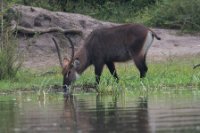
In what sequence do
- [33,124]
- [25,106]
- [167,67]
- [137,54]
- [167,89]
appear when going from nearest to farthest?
[33,124]
[25,106]
[167,89]
[137,54]
[167,67]

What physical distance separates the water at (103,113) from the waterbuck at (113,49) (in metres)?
2.19

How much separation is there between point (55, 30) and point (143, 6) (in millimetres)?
5324

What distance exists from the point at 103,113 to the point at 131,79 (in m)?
5.54

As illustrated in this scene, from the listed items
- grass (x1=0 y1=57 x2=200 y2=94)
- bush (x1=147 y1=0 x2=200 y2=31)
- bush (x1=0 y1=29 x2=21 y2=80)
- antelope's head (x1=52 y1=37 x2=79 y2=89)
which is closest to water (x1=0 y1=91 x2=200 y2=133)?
grass (x1=0 y1=57 x2=200 y2=94)

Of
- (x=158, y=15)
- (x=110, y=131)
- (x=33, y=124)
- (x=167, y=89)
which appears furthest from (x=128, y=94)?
(x=158, y=15)

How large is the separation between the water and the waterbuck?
2.19 meters

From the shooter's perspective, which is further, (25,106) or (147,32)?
(147,32)

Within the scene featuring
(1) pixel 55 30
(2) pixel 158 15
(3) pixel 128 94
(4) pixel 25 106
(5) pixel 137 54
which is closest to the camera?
(4) pixel 25 106

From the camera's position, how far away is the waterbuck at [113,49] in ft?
52.2

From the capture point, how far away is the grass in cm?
1392

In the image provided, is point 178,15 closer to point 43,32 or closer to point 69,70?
point 43,32

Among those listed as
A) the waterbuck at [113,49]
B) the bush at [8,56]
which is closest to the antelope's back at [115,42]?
the waterbuck at [113,49]

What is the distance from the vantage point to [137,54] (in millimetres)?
15898

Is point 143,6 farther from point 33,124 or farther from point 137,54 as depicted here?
point 33,124
